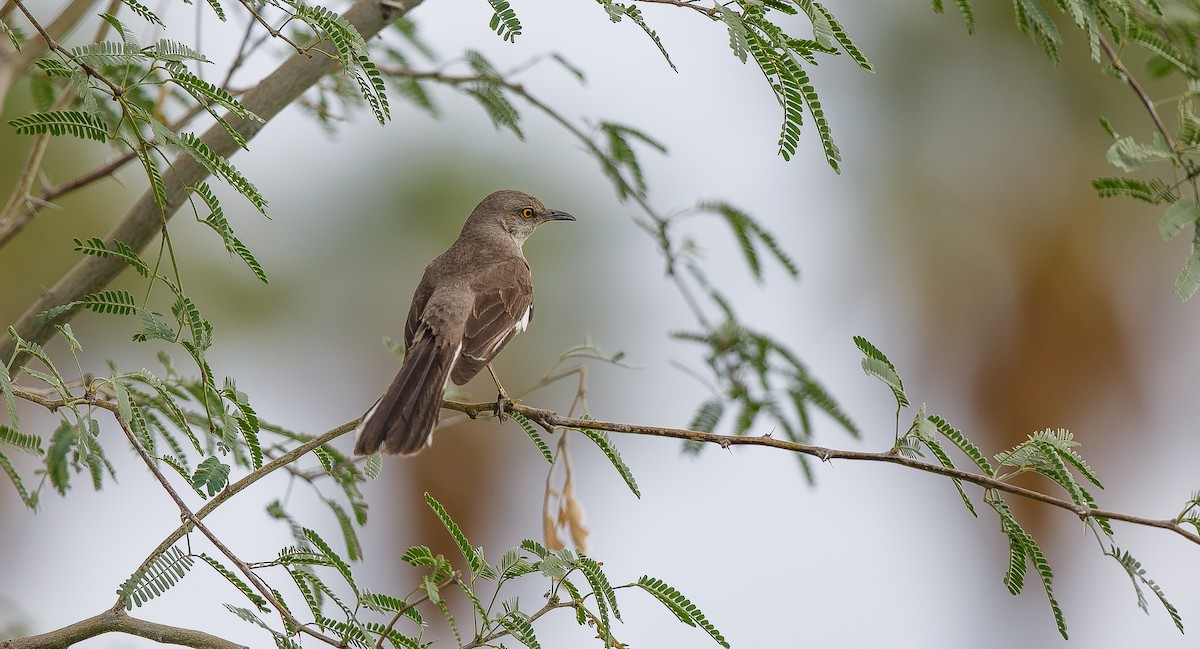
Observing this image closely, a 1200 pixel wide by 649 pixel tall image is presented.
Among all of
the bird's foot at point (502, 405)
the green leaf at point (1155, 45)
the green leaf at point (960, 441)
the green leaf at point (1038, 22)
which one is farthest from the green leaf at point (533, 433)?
the green leaf at point (1155, 45)

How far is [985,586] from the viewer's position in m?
18.4

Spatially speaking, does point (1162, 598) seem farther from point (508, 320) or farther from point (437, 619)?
point (437, 619)

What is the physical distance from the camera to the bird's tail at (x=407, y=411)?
423 centimetres

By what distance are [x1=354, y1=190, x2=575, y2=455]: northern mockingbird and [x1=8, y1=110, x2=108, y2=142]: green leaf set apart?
4.66ft

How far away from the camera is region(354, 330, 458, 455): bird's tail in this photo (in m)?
4.23

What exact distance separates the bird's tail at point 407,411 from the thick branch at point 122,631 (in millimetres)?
1118

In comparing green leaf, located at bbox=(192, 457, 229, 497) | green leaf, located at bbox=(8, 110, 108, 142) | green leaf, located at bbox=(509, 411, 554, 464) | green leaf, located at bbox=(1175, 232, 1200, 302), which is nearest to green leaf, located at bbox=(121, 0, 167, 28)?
green leaf, located at bbox=(8, 110, 108, 142)

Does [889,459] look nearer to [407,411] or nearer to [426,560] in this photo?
[426,560]

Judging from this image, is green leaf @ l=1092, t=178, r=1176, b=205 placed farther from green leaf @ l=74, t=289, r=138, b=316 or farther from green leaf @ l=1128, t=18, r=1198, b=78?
green leaf @ l=74, t=289, r=138, b=316

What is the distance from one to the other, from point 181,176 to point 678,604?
7.05ft

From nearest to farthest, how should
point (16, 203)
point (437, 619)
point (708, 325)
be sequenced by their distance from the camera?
1. point (16, 203)
2. point (708, 325)
3. point (437, 619)

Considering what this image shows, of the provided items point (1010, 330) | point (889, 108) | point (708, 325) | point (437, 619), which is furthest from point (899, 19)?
point (708, 325)

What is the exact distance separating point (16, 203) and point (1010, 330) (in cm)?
1534

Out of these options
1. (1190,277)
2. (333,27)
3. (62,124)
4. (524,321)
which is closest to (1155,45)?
(1190,277)
